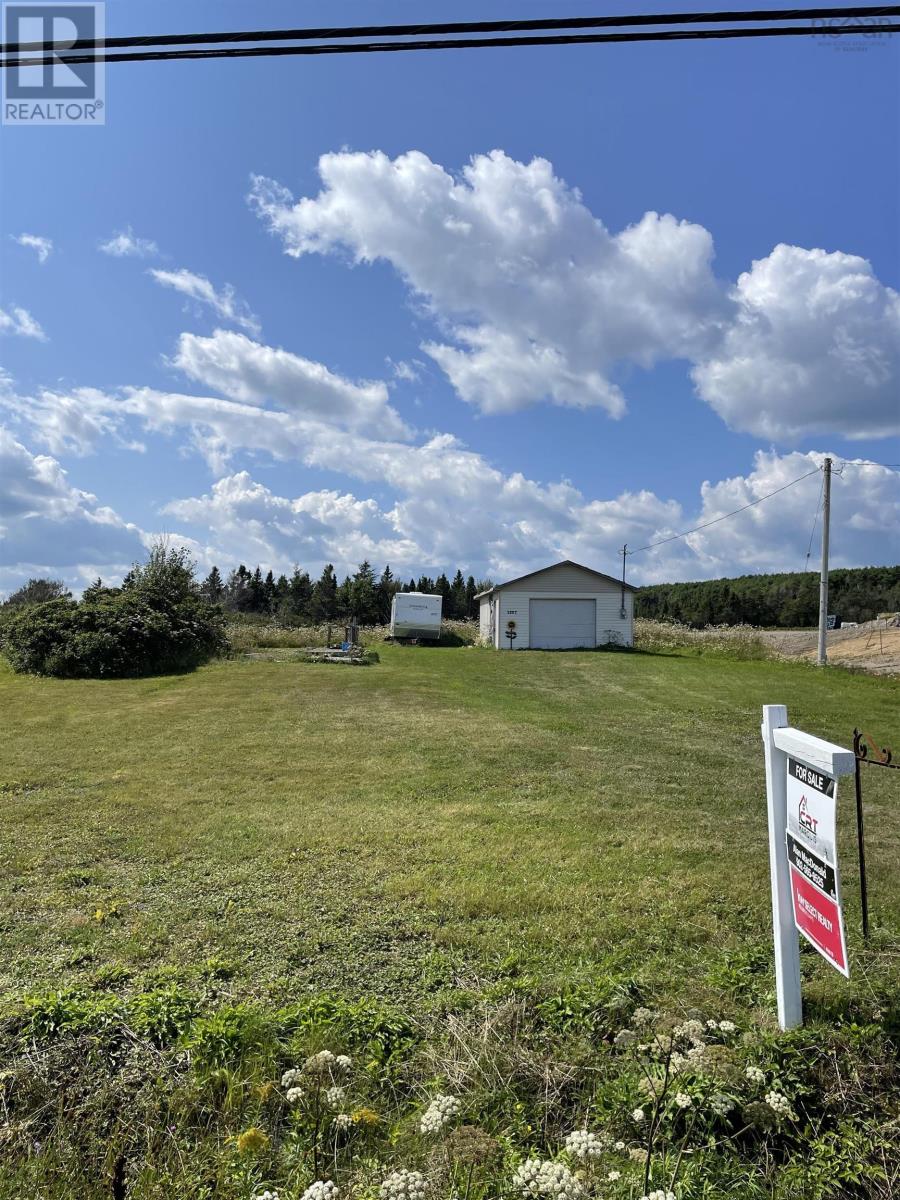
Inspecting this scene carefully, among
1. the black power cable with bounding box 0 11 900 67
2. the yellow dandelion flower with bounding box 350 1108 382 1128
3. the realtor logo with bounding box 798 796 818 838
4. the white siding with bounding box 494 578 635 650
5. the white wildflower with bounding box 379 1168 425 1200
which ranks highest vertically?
the black power cable with bounding box 0 11 900 67

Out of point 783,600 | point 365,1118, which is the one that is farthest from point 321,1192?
point 783,600

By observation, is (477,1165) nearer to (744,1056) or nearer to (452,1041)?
(452,1041)

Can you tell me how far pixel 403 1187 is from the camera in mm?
1827

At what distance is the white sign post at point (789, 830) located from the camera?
7.61 ft

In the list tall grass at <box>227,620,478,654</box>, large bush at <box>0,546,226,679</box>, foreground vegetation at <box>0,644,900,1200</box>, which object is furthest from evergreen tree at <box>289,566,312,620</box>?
foreground vegetation at <box>0,644,900,1200</box>

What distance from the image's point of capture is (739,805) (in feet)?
18.9

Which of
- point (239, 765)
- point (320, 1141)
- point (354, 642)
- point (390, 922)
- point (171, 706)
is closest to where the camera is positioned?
point (320, 1141)

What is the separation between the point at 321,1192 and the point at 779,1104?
1480mm

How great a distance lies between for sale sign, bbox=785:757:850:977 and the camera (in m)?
2.26

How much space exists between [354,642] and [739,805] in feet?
54.9

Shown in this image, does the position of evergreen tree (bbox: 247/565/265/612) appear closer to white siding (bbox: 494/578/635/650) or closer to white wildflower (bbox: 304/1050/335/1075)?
→ white siding (bbox: 494/578/635/650)

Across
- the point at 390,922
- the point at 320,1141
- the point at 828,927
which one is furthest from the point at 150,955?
the point at 828,927

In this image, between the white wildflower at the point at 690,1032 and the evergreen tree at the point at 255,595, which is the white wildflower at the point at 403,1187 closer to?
the white wildflower at the point at 690,1032

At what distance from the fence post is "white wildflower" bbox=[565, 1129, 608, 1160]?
3.28 ft
